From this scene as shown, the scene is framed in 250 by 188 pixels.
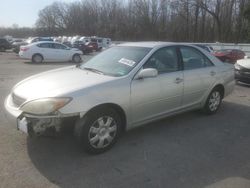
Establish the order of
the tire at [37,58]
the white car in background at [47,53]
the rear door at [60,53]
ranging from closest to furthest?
the white car in background at [47,53], the tire at [37,58], the rear door at [60,53]

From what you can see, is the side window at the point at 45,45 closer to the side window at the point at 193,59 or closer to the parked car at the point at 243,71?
the parked car at the point at 243,71

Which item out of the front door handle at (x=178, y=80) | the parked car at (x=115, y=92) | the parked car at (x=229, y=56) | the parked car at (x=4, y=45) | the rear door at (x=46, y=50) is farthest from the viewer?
the parked car at (x=4, y=45)

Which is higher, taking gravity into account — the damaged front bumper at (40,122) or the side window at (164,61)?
the side window at (164,61)

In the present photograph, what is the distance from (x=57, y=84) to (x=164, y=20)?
6102 centimetres

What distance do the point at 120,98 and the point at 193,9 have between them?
2233 inches

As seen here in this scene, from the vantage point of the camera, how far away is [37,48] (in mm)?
20312

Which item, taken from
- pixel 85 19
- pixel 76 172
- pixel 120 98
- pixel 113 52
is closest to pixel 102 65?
pixel 113 52

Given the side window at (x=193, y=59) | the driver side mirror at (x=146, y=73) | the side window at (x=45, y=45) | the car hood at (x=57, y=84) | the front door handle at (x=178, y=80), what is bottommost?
the front door handle at (x=178, y=80)

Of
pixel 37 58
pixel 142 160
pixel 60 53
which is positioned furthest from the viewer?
pixel 60 53

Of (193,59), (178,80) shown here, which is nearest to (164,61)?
(178,80)

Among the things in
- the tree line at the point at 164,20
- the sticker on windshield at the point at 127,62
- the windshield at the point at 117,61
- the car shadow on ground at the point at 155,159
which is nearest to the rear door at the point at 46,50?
the windshield at the point at 117,61

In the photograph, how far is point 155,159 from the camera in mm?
4301

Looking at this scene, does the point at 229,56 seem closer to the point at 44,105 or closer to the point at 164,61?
the point at 164,61

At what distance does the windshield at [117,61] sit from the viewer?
4.83m
